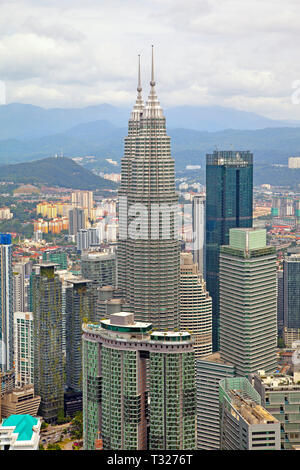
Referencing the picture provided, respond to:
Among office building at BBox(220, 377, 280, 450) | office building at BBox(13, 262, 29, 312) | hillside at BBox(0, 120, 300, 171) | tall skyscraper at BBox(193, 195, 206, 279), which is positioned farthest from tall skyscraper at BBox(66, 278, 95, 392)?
office building at BBox(220, 377, 280, 450)

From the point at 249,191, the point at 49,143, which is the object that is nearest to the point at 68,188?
the point at 49,143

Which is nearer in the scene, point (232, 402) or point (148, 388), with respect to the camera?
point (232, 402)

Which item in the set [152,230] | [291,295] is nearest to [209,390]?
[152,230]

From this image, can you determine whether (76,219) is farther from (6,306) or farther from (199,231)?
(6,306)

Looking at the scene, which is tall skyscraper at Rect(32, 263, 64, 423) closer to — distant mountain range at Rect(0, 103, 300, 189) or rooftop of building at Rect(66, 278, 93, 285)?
rooftop of building at Rect(66, 278, 93, 285)

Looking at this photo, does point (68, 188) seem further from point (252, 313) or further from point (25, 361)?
point (252, 313)

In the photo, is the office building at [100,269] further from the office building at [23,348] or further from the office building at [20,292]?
the office building at [23,348]

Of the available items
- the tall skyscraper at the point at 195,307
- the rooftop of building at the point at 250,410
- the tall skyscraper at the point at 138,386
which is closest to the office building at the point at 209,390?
the tall skyscraper at the point at 195,307

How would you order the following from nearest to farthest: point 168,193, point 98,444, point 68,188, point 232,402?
point 232,402 → point 98,444 → point 168,193 → point 68,188
